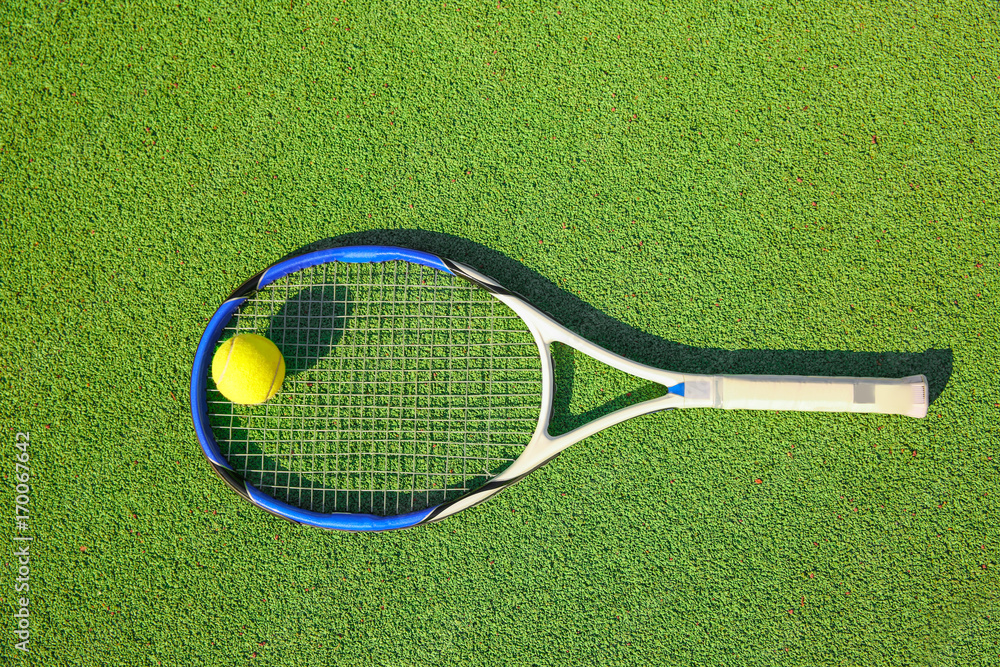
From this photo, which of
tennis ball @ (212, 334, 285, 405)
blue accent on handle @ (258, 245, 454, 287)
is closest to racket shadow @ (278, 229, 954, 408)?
blue accent on handle @ (258, 245, 454, 287)

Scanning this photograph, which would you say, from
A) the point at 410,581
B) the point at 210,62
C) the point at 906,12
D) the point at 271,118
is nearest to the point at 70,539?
the point at 410,581

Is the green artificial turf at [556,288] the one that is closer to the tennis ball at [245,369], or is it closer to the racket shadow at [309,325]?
the racket shadow at [309,325]

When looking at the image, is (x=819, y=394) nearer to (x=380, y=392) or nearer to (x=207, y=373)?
(x=380, y=392)

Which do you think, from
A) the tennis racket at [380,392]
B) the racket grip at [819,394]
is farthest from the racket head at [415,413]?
the racket grip at [819,394]

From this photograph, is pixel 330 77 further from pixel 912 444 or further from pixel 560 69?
pixel 912 444

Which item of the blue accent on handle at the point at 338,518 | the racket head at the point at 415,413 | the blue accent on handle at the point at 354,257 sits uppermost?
the blue accent on handle at the point at 354,257

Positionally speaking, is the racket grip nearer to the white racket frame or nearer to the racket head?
the white racket frame
